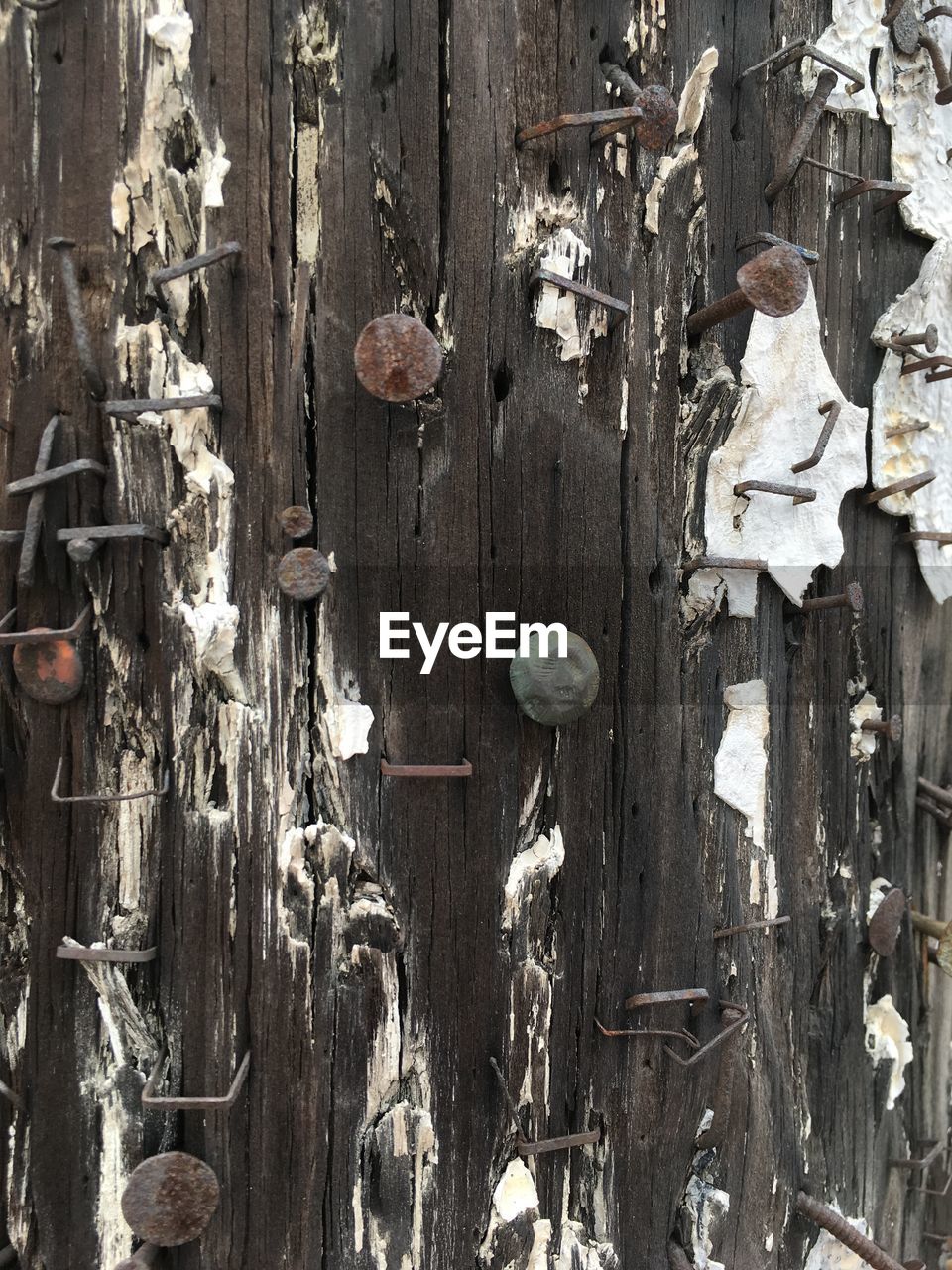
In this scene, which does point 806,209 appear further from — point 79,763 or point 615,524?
point 79,763

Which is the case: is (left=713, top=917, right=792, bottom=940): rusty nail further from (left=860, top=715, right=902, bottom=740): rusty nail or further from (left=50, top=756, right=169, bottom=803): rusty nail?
(left=50, top=756, right=169, bottom=803): rusty nail

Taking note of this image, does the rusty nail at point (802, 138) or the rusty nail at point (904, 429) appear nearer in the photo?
the rusty nail at point (802, 138)

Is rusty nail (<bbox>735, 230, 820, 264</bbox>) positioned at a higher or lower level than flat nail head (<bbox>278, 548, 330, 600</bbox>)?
higher

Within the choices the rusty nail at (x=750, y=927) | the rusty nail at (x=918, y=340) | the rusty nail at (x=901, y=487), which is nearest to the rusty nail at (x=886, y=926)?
the rusty nail at (x=750, y=927)

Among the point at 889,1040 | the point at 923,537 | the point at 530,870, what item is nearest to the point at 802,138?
the point at 923,537

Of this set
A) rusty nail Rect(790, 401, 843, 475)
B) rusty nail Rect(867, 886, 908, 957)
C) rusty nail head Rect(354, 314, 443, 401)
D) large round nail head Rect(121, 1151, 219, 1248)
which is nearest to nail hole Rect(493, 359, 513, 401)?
rusty nail head Rect(354, 314, 443, 401)

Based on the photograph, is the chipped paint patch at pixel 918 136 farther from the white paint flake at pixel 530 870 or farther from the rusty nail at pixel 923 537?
the white paint flake at pixel 530 870

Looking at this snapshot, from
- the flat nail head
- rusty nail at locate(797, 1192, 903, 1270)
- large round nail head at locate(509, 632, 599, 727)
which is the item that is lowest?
rusty nail at locate(797, 1192, 903, 1270)
